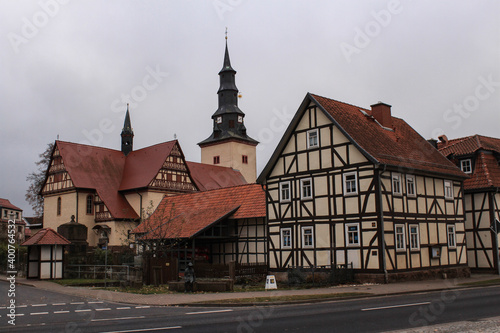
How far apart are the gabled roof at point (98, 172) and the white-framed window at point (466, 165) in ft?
108

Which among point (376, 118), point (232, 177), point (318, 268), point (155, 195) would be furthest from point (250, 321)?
point (232, 177)

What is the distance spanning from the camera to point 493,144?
37.3m

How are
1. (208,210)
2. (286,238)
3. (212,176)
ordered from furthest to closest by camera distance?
(212,176), (208,210), (286,238)

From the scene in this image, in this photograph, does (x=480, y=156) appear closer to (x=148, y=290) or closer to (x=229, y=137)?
(x=148, y=290)

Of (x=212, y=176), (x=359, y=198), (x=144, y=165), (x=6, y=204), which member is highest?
(x=144, y=165)

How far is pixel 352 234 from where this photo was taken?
91.5 feet

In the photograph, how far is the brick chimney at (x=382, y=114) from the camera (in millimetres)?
33906

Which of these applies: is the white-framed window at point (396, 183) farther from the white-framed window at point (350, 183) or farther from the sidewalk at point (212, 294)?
the sidewalk at point (212, 294)

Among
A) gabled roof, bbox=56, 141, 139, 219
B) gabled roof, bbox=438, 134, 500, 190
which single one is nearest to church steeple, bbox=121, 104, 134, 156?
gabled roof, bbox=56, 141, 139, 219

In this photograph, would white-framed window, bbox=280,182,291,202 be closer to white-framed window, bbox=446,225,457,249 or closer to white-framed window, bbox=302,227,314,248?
white-framed window, bbox=302,227,314,248

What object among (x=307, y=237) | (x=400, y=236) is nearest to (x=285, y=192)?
(x=307, y=237)

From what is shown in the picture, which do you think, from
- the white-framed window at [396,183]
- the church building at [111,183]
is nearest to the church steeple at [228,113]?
the church building at [111,183]

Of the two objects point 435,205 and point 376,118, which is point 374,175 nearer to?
point 435,205

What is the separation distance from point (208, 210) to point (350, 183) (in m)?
12.6
